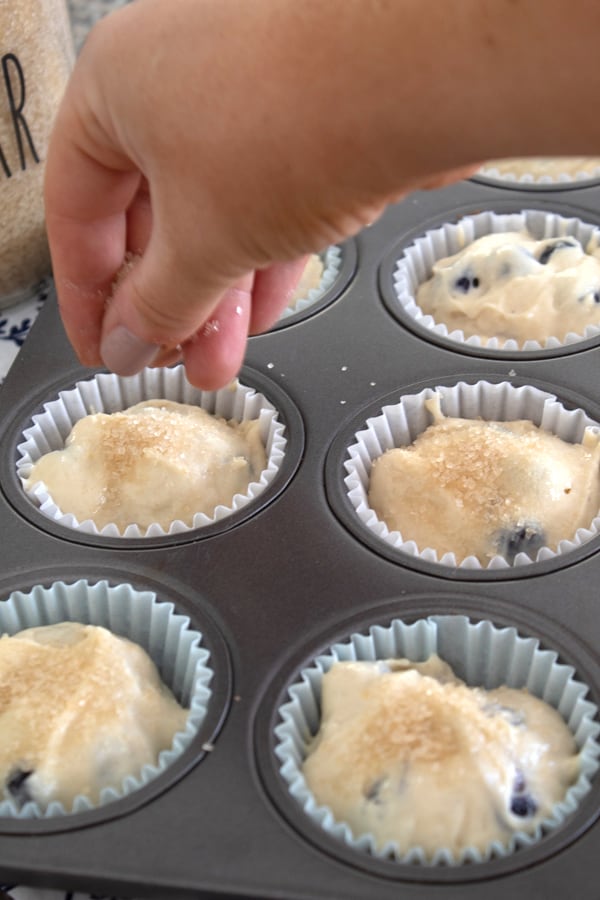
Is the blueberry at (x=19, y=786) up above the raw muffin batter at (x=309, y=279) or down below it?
below

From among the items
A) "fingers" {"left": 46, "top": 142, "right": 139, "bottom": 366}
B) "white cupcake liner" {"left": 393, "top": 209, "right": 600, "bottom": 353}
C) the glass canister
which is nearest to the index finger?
"fingers" {"left": 46, "top": 142, "right": 139, "bottom": 366}

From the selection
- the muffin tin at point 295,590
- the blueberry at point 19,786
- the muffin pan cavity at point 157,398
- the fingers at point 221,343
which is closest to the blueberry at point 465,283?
the muffin tin at point 295,590

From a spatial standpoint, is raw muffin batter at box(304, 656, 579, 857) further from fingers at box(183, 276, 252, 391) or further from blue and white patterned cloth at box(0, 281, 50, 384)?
blue and white patterned cloth at box(0, 281, 50, 384)

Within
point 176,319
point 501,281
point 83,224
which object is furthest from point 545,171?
point 176,319

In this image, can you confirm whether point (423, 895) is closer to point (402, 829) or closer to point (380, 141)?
point (402, 829)

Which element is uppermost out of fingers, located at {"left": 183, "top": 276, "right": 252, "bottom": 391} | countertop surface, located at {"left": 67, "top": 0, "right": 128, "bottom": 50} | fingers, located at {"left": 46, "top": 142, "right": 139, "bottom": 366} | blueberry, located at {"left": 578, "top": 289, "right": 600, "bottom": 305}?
countertop surface, located at {"left": 67, "top": 0, "right": 128, "bottom": 50}

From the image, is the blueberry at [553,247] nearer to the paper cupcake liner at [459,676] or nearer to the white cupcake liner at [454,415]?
the white cupcake liner at [454,415]

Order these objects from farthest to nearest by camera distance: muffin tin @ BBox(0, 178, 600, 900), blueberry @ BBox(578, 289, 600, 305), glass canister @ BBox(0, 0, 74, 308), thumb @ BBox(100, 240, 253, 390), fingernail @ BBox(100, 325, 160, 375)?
blueberry @ BBox(578, 289, 600, 305), glass canister @ BBox(0, 0, 74, 308), fingernail @ BBox(100, 325, 160, 375), muffin tin @ BBox(0, 178, 600, 900), thumb @ BBox(100, 240, 253, 390)
